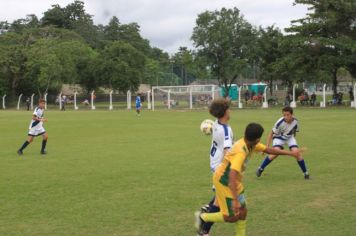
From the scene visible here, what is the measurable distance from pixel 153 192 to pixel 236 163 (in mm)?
3899

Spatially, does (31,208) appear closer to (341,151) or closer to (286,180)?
(286,180)

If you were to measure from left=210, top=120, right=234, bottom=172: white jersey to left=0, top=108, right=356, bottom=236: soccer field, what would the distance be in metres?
0.92

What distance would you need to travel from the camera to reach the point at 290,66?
45031 millimetres

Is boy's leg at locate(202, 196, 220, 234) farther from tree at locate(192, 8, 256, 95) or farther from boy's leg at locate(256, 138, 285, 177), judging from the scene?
tree at locate(192, 8, 256, 95)

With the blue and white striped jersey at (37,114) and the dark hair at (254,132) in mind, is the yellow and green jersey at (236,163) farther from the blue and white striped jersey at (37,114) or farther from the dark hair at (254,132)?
the blue and white striped jersey at (37,114)

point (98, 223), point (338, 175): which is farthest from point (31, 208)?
point (338, 175)

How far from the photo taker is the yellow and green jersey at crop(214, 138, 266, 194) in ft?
17.7

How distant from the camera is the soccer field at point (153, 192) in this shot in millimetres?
6828

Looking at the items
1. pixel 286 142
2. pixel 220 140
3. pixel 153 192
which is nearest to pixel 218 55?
pixel 286 142

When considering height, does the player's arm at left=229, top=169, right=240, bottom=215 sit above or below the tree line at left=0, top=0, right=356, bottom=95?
below

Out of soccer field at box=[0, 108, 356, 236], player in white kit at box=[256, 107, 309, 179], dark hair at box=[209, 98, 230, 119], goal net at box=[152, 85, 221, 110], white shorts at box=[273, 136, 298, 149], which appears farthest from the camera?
goal net at box=[152, 85, 221, 110]

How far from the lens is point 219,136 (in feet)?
21.6

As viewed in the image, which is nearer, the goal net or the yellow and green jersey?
the yellow and green jersey

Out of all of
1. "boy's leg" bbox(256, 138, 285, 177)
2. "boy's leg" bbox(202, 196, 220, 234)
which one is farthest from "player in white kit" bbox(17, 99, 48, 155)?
"boy's leg" bbox(202, 196, 220, 234)
